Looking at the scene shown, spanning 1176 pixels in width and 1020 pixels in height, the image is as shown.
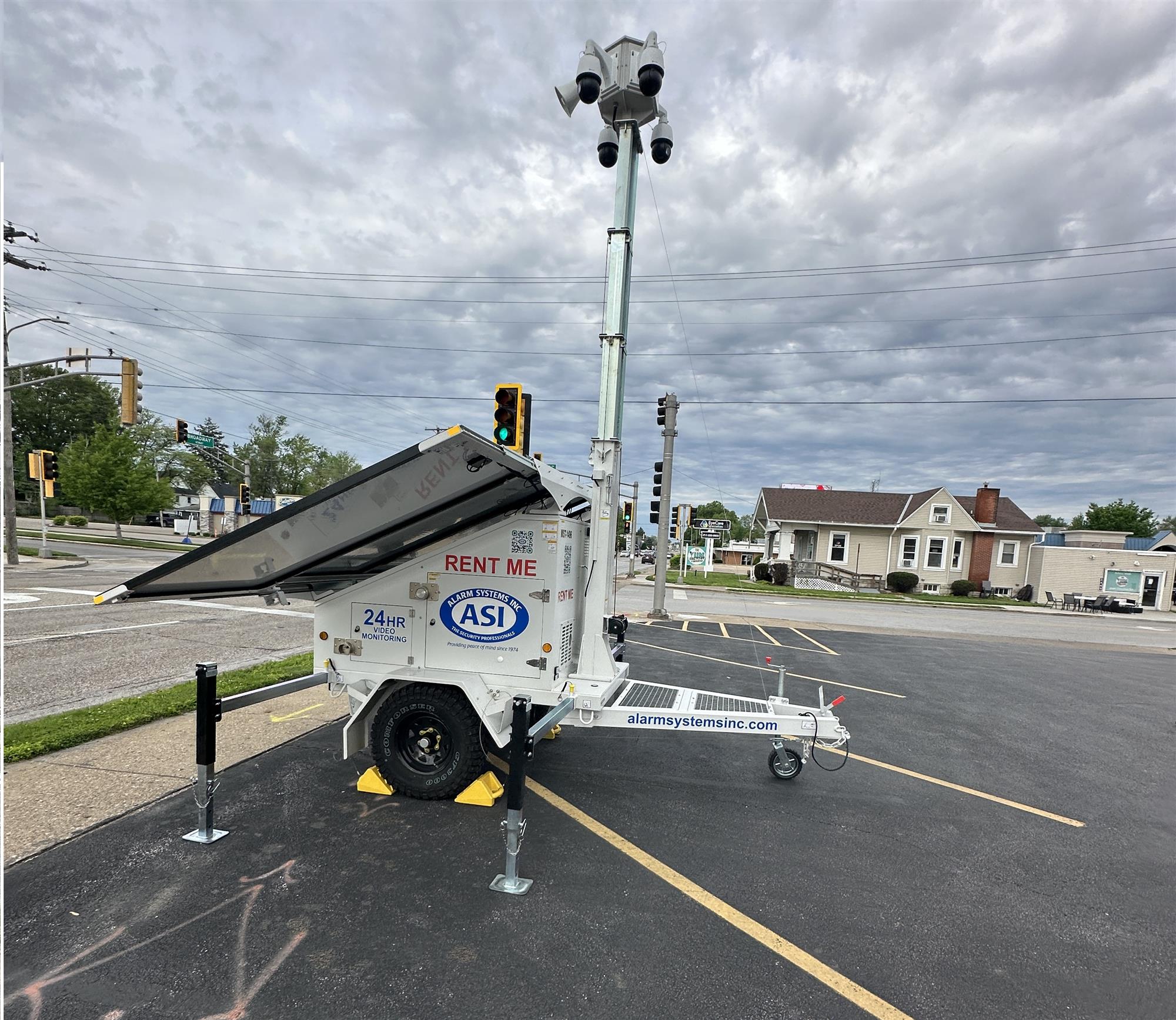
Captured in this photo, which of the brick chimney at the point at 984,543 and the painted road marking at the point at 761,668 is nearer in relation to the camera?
the painted road marking at the point at 761,668

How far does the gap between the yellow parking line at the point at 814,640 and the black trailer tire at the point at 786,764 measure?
24.3 ft

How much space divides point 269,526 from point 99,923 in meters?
2.25

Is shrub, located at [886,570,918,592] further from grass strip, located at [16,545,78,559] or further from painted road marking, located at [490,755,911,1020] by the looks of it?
grass strip, located at [16,545,78,559]

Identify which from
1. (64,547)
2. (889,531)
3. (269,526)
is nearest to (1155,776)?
(269,526)

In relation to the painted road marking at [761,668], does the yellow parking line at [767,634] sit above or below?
below

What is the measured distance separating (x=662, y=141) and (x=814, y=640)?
11772 millimetres

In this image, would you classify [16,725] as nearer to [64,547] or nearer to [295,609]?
[295,609]

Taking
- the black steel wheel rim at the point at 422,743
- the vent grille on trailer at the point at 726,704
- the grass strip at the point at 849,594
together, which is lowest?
the grass strip at the point at 849,594

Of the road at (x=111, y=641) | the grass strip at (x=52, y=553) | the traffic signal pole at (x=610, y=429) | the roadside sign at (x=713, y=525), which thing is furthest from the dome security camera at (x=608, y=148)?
the grass strip at (x=52, y=553)

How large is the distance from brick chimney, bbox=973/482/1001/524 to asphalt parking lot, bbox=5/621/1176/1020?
34380 mm

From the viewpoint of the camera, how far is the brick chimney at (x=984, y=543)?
3519 cm

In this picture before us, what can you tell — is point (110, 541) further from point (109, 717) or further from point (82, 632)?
point (109, 717)

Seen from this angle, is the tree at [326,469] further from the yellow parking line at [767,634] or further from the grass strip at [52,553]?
the yellow parking line at [767,634]

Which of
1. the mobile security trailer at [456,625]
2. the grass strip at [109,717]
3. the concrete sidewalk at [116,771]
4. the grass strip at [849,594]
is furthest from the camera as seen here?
the grass strip at [849,594]
